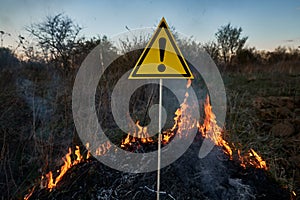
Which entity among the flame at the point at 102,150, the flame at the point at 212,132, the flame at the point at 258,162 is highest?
the flame at the point at 212,132

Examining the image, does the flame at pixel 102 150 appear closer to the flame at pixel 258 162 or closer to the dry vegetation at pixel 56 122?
the dry vegetation at pixel 56 122

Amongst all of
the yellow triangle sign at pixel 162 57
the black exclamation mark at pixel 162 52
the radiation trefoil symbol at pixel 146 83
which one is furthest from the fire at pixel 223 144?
the black exclamation mark at pixel 162 52

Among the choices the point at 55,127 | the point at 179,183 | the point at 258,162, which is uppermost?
the point at 55,127

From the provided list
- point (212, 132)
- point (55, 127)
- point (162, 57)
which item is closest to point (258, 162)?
point (212, 132)

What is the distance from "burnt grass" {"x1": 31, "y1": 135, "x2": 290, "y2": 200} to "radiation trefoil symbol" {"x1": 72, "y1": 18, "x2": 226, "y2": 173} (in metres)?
0.14

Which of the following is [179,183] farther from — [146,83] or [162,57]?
[146,83]

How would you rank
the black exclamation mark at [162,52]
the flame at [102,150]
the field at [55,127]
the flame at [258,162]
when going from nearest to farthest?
the black exclamation mark at [162,52] → the flame at [258,162] → the flame at [102,150] → the field at [55,127]

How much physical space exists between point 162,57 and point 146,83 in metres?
4.11

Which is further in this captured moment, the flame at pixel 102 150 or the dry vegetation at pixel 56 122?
the dry vegetation at pixel 56 122

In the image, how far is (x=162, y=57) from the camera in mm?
2137

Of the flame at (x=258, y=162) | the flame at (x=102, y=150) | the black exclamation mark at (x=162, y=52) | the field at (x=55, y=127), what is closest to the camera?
the black exclamation mark at (x=162, y=52)

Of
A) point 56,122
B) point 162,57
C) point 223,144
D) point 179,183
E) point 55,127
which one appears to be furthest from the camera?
point 55,127

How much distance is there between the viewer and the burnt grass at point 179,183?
7.30 ft

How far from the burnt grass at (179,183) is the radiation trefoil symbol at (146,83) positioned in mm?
137
